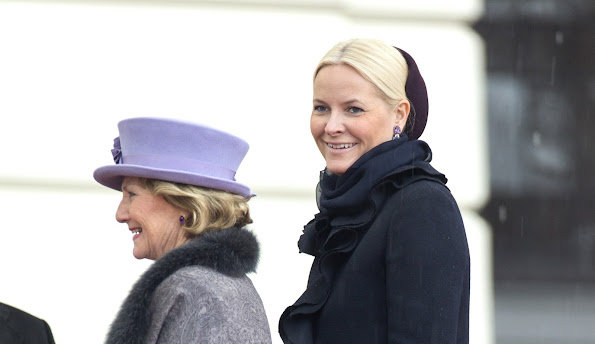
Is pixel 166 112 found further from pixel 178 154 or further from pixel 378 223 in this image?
pixel 378 223

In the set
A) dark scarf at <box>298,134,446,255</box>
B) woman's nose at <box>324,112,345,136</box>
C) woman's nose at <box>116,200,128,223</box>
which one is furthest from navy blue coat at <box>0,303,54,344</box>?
woman's nose at <box>324,112,345,136</box>

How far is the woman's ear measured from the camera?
248 cm

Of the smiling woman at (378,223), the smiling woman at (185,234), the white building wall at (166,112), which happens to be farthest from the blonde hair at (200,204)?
the white building wall at (166,112)

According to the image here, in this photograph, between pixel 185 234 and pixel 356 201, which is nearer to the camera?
pixel 356 201

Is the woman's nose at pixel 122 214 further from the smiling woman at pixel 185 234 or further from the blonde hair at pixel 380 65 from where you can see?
the blonde hair at pixel 380 65

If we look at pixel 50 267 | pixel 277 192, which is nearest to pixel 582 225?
pixel 277 192

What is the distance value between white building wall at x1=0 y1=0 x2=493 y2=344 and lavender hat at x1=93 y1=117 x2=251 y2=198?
1.76 m

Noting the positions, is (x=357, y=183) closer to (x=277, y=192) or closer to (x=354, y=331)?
(x=354, y=331)

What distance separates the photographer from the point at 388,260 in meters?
2.30

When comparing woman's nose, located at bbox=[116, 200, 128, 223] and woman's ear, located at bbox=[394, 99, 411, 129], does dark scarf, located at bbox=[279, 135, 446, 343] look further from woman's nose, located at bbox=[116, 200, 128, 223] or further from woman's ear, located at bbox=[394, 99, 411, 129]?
woman's nose, located at bbox=[116, 200, 128, 223]


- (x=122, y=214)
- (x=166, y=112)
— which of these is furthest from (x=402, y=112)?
(x=166, y=112)

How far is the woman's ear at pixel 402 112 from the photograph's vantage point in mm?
2482

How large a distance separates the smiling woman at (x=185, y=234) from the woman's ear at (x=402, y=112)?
0.40 m

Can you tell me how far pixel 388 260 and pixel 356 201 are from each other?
0.18 metres
